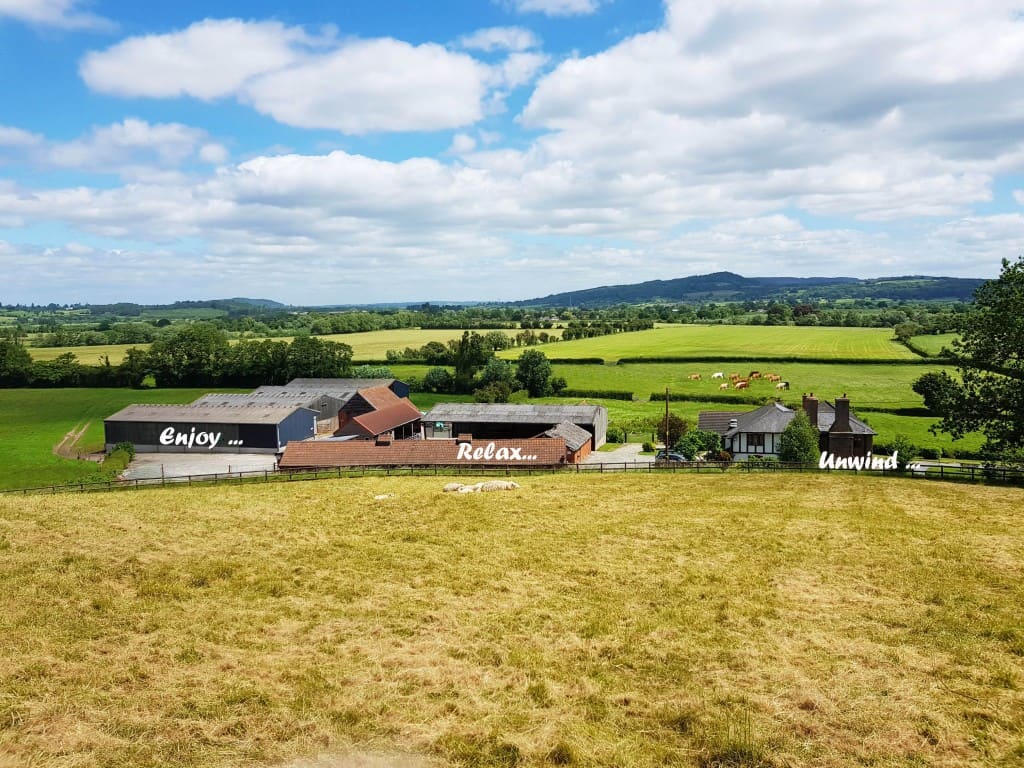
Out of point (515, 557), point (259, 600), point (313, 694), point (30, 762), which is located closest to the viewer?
point (30, 762)

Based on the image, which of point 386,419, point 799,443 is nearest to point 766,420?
point 799,443

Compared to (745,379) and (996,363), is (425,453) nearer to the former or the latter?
(996,363)

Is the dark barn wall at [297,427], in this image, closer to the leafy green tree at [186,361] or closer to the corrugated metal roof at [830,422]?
the leafy green tree at [186,361]

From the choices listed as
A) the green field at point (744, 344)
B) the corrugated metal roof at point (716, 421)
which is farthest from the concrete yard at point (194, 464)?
the green field at point (744, 344)

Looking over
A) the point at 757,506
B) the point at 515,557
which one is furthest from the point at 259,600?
the point at 757,506

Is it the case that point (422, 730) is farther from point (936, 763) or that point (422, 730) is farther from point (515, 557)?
point (515, 557)
